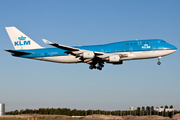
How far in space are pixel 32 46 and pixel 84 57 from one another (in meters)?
14.5

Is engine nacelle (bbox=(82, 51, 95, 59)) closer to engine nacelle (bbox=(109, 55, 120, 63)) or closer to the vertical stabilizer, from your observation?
engine nacelle (bbox=(109, 55, 120, 63))

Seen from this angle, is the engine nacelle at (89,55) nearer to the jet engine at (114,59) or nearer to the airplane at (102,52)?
the airplane at (102,52)

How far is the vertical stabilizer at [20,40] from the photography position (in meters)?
58.7

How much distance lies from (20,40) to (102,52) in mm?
20129

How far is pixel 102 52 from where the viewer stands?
168 ft

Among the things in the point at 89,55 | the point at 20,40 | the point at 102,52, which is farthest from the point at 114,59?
the point at 20,40

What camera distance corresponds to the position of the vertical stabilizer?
5869 centimetres

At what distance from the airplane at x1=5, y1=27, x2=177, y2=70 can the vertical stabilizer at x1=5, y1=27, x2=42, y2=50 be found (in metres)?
1.48

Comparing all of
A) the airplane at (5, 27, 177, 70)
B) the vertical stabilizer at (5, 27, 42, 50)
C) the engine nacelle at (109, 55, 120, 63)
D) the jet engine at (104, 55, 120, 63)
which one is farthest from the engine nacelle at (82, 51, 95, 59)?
the vertical stabilizer at (5, 27, 42, 50)

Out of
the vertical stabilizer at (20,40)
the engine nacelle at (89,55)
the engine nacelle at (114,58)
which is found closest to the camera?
the engine nacelle at (114,58)

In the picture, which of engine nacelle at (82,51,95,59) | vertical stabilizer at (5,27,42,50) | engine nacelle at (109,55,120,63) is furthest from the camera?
vertical stabilizer at (5,27,42,50)

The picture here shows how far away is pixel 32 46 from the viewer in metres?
58.4

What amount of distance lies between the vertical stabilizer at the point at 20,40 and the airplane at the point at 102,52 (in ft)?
4.85

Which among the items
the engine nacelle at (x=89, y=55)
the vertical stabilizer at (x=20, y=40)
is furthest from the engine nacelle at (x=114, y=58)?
the vertical stabilizer at (x=20, y=40)
